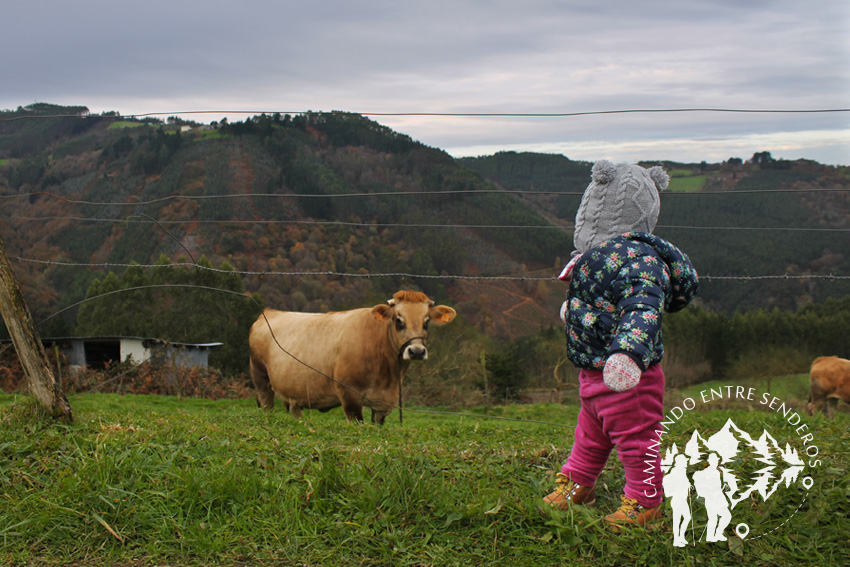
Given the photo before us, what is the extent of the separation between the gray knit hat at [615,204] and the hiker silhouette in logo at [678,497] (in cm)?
111

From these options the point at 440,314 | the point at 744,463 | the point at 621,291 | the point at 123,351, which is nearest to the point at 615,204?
the point at 621,291

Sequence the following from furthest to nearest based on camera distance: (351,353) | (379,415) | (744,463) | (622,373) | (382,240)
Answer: (382,240) < (351,353) < (379,415) < (744,463) < (622,373)

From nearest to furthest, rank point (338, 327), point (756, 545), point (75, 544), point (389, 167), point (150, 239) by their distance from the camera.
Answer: point (756, 545), point (75, 544), point (338, 327), point (150, 239), point (389, 167)

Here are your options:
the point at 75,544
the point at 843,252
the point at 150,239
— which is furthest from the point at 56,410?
the point at 150,239

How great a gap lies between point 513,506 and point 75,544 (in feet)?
6.60

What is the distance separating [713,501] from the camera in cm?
276

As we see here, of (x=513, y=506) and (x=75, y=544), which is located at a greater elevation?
(x=513, y=506)

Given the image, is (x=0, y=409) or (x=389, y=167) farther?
(x=389, y=167)

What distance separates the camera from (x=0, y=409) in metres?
4.19

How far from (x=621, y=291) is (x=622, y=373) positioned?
0.42 m

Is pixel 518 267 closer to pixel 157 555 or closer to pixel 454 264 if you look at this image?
pixel 454 264

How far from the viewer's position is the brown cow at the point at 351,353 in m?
6.93

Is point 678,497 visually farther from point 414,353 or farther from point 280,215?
point 280,215

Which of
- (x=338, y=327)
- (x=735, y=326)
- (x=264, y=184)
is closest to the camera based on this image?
(x=338, y=327)
